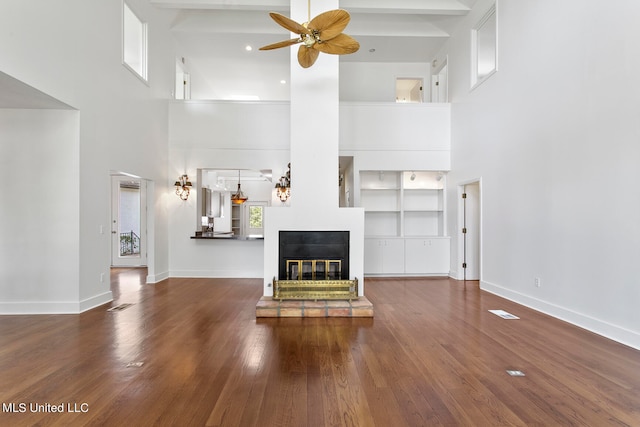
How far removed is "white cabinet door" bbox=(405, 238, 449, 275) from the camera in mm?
6457

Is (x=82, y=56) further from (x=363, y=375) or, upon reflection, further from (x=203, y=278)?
(x=363, y=375)

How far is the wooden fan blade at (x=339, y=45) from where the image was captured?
10.6 ft

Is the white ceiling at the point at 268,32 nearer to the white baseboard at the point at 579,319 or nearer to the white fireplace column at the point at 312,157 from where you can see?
the white fireplace column at the point at 312,157

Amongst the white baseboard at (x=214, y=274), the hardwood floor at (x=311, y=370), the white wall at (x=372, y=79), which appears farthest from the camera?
the white wall at (x=372, y=79)

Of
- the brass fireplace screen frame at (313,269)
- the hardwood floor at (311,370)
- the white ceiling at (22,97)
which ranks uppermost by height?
the white ceiling at (22,97)

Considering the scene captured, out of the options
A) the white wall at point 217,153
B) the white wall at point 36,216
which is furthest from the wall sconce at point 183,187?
the white wall at point 36,216

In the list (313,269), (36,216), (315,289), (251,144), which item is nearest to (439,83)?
(251,144)

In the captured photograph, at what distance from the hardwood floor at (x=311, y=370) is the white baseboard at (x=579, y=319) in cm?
12

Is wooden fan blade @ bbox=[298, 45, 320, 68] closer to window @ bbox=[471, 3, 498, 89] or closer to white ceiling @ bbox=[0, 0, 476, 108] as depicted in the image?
white ceiling @ bbox=[0, 0, 476, 108]

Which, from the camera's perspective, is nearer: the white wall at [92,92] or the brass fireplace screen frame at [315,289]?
the white wall at [92,92]

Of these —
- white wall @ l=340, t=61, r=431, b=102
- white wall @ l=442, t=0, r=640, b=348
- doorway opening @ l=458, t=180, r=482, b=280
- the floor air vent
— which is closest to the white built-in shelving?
doorway opening @ l=458, t=180, r=482, b=280

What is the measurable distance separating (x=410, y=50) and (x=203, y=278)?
278 inches

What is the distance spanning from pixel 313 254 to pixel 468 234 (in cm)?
359

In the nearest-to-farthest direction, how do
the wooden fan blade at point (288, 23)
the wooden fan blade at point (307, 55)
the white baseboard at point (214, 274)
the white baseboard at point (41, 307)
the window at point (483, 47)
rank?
the wooden fan blade at point (288, 23) < the wooden fan blade at point (307, 55) < the white baseboard at point (41, 307) < the window at point (483, 47) < the white baseboard at point (214, 274)
